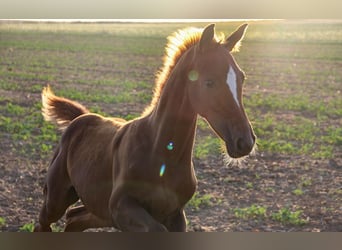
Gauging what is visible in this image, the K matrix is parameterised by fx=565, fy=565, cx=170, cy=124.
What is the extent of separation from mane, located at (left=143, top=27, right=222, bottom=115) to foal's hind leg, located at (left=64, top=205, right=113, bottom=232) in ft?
3.60

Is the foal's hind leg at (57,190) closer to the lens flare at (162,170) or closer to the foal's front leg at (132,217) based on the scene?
the foal's front leg at (132,217)

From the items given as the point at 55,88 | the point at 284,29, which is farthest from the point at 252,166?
the point at 284,29

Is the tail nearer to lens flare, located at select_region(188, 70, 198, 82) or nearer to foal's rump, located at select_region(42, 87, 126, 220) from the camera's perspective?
foal's rump, located at select_region(42, 87, 126, 220)

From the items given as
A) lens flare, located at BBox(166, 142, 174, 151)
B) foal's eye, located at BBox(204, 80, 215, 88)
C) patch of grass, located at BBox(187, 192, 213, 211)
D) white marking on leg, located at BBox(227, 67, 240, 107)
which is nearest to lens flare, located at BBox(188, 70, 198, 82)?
foal's eye, located at BBox(204, 80, 215, 88)

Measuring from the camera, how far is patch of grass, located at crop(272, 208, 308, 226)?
5.39 meters

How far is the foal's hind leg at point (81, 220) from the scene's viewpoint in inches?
177

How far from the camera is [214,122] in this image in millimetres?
3480

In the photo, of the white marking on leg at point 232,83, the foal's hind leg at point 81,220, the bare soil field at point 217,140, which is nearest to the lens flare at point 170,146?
the white marking on leg at point 232,83

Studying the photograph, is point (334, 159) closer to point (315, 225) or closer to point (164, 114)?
point (315, 225)

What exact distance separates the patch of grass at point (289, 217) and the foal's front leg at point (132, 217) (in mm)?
2271

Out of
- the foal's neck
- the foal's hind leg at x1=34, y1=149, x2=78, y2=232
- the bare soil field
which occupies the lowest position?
the bare soil field

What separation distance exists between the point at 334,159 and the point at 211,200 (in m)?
2.51

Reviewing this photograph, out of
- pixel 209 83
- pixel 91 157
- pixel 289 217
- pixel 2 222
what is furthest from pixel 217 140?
pixel 209 83

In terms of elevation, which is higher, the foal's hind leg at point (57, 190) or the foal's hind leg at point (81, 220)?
the foal's hind leg at point (57, 190)
